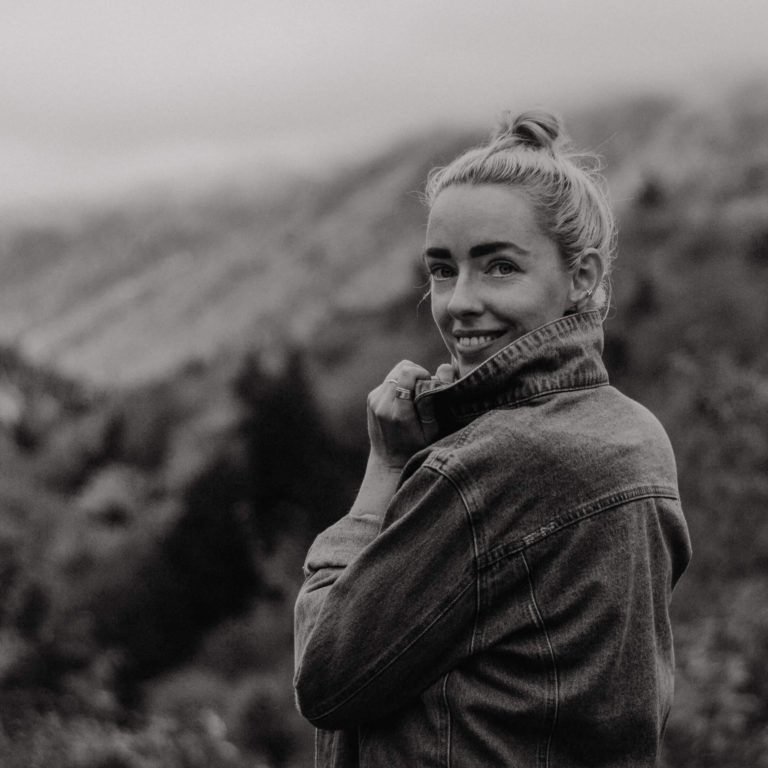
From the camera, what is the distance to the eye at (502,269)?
151cm

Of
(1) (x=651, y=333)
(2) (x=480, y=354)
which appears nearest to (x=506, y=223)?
(2) (x=480, y=354)

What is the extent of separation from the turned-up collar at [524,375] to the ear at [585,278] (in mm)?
48

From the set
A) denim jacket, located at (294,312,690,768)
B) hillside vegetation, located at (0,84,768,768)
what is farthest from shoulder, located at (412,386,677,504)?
hillside vegetation, located at (0,84,768,768)

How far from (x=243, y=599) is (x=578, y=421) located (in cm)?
597

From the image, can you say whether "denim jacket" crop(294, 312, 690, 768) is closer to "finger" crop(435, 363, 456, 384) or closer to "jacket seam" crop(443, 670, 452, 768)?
"jacket seam" crop(443, 670, 452, 768)

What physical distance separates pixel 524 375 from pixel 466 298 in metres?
0.15

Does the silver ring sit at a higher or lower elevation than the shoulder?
higher

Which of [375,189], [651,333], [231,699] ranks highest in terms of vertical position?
[375,189]

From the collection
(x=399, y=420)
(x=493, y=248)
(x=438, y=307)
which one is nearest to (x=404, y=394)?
(x=399, y=420)

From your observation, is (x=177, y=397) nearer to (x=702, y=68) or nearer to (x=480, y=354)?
(x=702, y=68)

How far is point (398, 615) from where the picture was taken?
1345mm

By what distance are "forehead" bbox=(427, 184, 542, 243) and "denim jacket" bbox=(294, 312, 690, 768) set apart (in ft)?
0.64

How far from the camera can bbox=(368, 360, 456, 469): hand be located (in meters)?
1.54

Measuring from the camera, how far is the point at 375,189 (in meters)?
7.97
